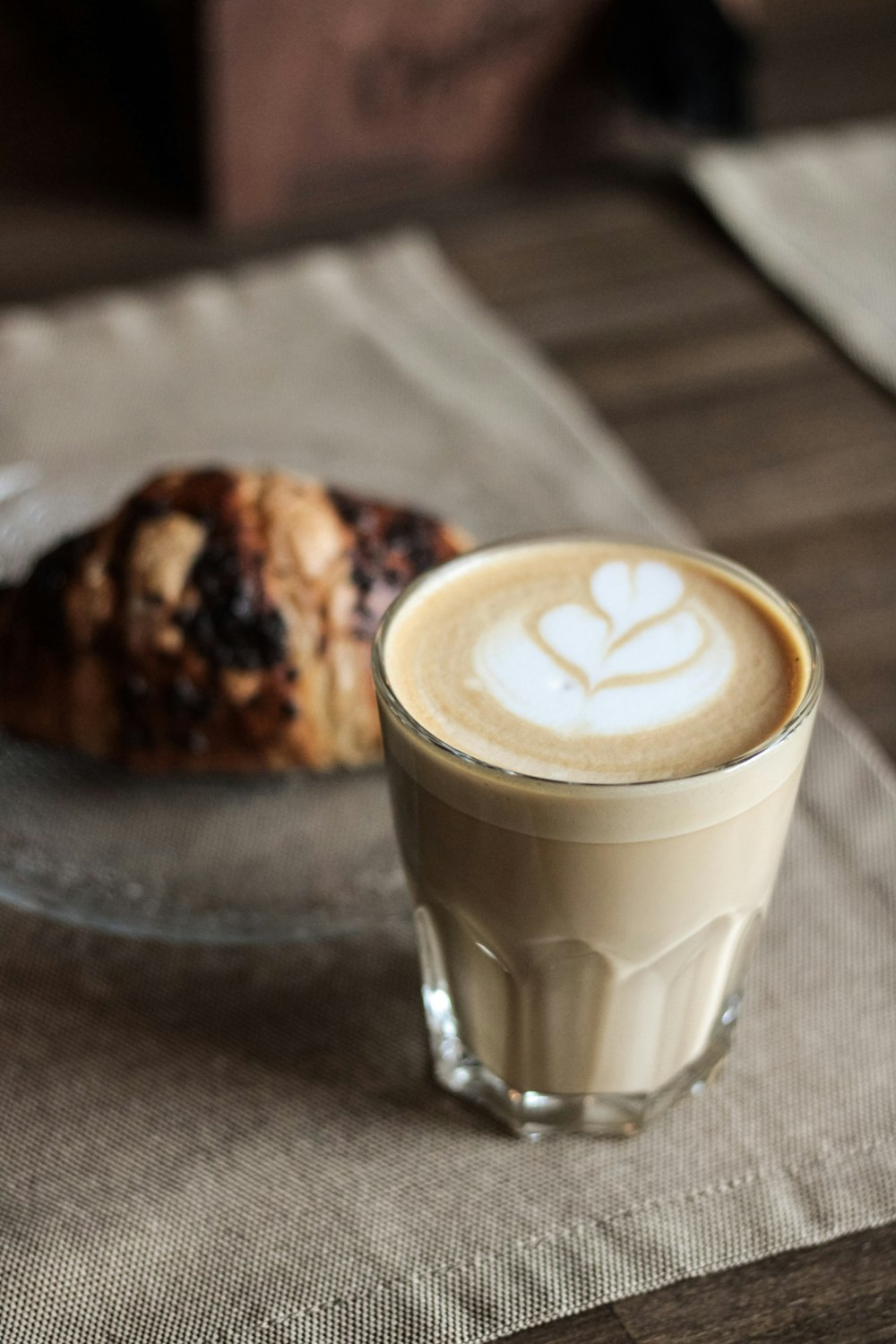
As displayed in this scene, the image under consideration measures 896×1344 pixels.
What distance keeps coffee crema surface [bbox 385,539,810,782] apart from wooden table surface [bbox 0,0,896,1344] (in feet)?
0.64

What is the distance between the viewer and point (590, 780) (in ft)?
1.67

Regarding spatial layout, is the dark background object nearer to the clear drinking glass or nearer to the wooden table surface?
the wooden table surface

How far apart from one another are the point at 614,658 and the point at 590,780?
72mm

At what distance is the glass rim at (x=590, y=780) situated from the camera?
1.63ft

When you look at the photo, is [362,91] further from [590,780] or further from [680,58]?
[590,780]

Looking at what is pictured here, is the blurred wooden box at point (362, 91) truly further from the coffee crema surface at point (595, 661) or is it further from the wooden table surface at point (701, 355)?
the coffee crema surface at point (595, 661)

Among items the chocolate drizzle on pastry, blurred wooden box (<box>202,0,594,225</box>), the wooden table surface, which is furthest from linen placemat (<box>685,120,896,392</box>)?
the chocolate drizzle on pastry

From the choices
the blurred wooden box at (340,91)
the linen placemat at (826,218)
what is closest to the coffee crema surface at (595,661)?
the linen placemat at (826,218)

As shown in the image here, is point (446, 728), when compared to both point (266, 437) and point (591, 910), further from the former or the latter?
point (266, 437)

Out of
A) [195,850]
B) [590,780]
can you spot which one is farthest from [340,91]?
[590,780]

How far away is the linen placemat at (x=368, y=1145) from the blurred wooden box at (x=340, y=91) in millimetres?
780

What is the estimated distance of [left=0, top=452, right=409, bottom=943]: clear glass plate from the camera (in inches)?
26.8

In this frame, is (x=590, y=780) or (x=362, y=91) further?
(x=362, y=91)

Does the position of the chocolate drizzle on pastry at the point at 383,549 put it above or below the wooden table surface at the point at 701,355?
above
